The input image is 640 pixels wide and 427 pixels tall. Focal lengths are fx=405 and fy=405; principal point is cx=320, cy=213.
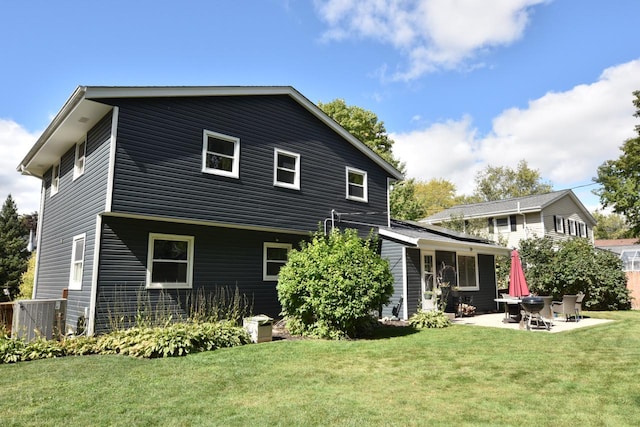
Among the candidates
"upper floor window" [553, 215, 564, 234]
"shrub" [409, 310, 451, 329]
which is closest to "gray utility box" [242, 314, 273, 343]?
"shrub" [409, 310, 451, 329]

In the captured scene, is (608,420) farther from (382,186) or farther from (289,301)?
(382,186)

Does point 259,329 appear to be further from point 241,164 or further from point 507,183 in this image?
point 507,183

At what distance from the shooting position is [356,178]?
15.6m

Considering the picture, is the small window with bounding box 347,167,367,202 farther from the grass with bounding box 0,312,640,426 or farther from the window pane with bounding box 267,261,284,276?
the grass with bounding box 0,312,640,426

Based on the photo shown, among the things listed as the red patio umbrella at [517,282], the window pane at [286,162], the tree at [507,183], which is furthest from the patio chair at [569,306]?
the tree at [507,183]

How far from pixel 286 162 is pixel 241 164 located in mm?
1825

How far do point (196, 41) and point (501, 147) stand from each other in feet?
118

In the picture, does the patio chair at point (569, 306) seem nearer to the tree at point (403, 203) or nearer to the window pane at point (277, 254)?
the window pane at point (277, 254)

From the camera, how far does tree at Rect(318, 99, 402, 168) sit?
3291cm

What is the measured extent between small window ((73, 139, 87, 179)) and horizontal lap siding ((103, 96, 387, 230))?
2.65 metres

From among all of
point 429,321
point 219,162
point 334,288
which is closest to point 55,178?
point 219,162

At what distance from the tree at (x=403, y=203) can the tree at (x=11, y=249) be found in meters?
24.0

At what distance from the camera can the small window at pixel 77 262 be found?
1056cm

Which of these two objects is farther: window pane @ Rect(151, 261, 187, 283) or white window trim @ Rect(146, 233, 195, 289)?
window pane @ Rect(151, 261, 187, 283)
